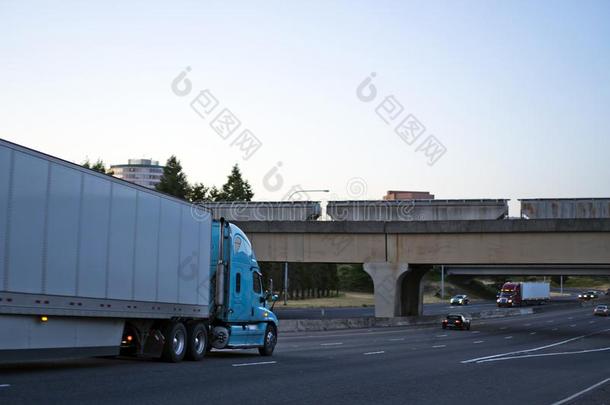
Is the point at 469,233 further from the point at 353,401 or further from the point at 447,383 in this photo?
the point at 353,401

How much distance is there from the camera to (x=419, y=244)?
58219 mm

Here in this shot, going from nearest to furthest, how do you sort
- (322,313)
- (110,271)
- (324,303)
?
(110,271)
(322,313)
(324,303)

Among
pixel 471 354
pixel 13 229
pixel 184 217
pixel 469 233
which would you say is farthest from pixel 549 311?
pixel 13 229

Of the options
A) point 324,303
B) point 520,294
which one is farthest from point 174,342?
point 520,294

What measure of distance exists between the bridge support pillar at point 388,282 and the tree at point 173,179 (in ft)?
196

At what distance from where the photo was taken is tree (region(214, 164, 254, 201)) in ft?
423

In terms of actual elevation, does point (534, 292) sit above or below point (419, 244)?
below

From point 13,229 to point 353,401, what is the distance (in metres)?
6.55

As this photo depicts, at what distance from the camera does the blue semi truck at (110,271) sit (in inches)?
603

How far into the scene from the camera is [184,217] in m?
21.6

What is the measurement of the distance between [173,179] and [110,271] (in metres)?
100

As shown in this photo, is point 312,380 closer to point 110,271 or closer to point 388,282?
point 110,271

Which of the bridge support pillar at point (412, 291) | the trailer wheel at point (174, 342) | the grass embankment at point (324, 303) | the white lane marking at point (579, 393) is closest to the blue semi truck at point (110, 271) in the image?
the trailer wheel at point (174, 342)

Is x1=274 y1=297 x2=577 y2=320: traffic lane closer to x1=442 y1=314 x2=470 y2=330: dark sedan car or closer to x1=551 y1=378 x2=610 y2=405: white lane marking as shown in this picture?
x1=442 y1=314 x2=470 y2=330: dark sedan car
